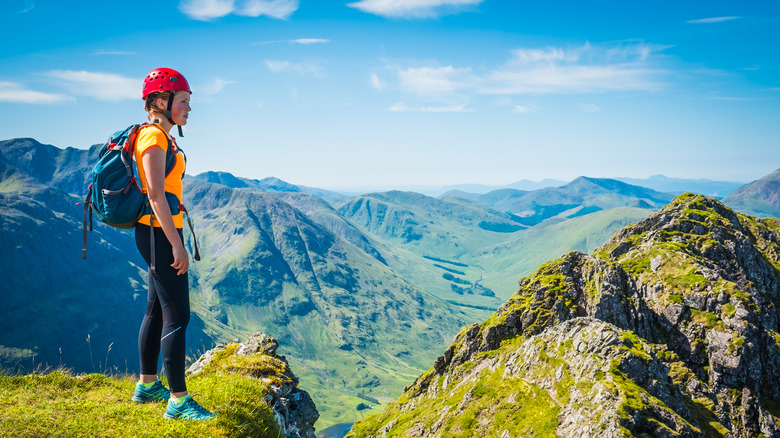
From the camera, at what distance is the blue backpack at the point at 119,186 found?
9.27 meters

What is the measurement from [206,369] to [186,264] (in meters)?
8.07

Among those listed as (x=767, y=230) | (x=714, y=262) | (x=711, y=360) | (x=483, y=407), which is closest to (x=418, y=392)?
(x=483, y=407)

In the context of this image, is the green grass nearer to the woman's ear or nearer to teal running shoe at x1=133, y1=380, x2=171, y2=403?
teal running shoe at x1=133, y1=380, x2=171, y2=403

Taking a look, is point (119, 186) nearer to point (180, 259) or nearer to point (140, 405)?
point (180, 259)

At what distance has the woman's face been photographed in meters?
10.3

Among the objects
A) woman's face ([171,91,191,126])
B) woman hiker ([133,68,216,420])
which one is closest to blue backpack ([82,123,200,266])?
woman hiker ([133,68,216,420])

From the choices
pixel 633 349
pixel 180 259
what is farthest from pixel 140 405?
pixel 633 349

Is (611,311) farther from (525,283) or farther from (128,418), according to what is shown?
(128,418)

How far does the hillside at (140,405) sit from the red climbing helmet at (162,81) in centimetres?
788

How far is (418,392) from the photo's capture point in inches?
4122

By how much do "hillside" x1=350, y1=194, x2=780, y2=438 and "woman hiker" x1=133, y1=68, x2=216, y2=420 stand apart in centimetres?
4089

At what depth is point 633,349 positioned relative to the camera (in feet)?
169

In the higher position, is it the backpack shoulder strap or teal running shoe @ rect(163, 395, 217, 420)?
the backpack shoulder strap

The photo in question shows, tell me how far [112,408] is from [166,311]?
9.48 feet
